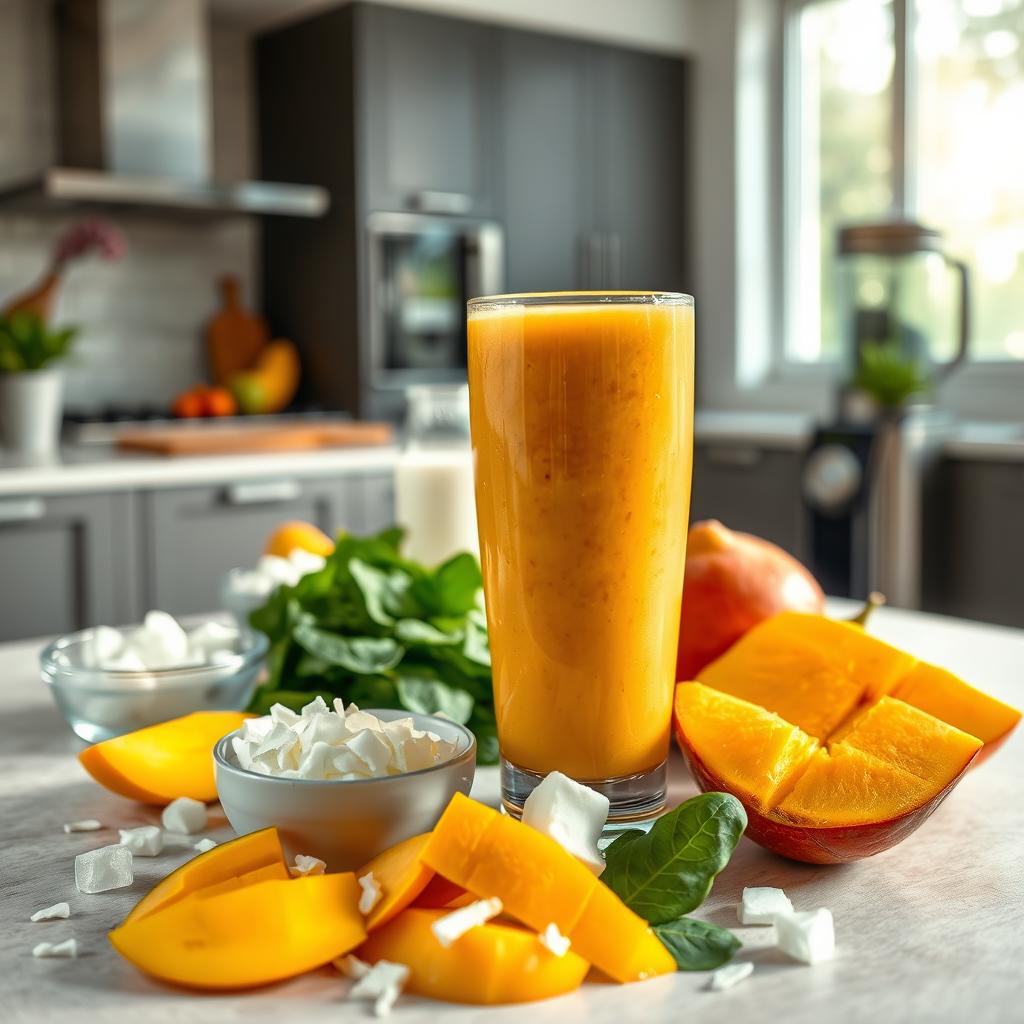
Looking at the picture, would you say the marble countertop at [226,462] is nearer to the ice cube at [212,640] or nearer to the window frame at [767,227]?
the window frame at [767,227]

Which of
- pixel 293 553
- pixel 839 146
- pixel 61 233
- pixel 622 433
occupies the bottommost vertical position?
pixel 293 553

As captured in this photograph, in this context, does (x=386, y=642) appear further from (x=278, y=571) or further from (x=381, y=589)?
(x=278, y=571)

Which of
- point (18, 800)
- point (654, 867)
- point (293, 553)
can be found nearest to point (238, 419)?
point (293, 553)

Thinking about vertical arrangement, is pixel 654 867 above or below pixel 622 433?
below

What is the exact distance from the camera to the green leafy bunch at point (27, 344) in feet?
9.30

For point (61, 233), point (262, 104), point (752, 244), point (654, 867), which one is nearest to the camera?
point (654, 867)

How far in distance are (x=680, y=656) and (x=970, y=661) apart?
382 millimetres

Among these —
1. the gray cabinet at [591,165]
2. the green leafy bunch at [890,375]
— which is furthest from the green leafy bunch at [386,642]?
the gray cabinet at [591,165]

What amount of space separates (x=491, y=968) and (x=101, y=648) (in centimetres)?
46

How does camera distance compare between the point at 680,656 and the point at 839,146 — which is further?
the point at 839,146

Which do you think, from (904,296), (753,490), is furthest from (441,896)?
(753,490)

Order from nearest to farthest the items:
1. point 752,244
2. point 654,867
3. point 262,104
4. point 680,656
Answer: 1. point 654,867
2. point 680,656
3. point 262,104
4. point 752,244

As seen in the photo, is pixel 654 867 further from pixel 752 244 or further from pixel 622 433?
pixel 752 244

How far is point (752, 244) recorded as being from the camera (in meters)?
4.25
